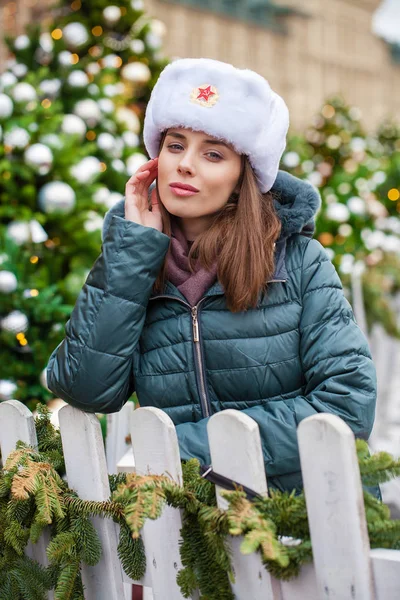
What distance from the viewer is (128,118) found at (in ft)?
15.1

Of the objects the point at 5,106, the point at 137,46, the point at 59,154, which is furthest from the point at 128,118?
the point at 5,106

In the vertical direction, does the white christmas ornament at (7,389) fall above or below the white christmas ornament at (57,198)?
below

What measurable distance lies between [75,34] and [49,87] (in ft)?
1.77

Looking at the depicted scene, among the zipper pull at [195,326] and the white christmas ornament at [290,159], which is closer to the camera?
the zipper pull at [195,326]

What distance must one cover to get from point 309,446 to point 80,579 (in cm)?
77

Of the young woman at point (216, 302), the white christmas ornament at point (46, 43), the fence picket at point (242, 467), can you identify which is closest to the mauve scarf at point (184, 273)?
the young woman at point (216, 302)

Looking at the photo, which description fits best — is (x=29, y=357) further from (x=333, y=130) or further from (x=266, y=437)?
(x=333, y=130)

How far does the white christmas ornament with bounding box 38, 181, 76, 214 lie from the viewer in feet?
11.7

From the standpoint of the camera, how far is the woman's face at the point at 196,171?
1.88 meters

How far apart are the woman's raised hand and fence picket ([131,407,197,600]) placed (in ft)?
1.92

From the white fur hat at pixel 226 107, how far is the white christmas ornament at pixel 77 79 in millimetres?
2500

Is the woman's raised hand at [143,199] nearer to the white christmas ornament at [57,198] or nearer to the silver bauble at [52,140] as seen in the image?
the white christmas ornament at [57,198]

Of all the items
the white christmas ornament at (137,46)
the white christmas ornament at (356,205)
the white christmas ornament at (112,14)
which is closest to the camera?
the white christmas ornament at (112,14)

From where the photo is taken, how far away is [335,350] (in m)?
1.81
